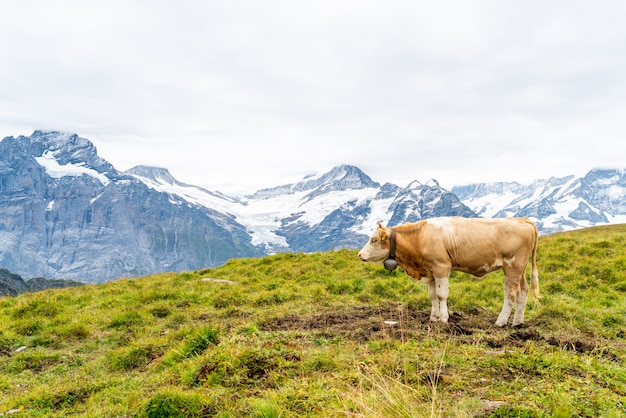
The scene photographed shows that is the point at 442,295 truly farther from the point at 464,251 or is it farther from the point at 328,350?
the point at 328,350

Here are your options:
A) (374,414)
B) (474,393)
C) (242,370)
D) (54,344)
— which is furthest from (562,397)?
(54,344)

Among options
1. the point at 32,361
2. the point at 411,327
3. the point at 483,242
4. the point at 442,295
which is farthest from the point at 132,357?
the point at 483,242

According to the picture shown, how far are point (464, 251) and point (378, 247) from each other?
230cm

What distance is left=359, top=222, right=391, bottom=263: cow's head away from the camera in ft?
38.2

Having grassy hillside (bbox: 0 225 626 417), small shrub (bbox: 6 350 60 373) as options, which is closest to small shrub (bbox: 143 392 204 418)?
grassy hillside (bbox: 0 225 626 417)

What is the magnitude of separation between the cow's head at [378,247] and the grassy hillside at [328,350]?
159 cm

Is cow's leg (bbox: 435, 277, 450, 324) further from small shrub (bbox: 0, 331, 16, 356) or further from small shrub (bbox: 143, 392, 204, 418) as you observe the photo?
small shrub (bbox: 0, 331, 16, 356)

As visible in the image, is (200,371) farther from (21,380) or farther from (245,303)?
(245,303)

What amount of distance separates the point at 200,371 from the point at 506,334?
6.46 m

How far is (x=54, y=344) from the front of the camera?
11.9 metres

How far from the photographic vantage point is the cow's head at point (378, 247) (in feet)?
38.2

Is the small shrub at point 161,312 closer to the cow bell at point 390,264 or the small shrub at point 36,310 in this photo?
the small shrub at point 36,310

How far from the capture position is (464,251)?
35.4ft

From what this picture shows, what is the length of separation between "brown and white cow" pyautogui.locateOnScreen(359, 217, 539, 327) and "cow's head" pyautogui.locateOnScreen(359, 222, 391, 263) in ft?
0.09
